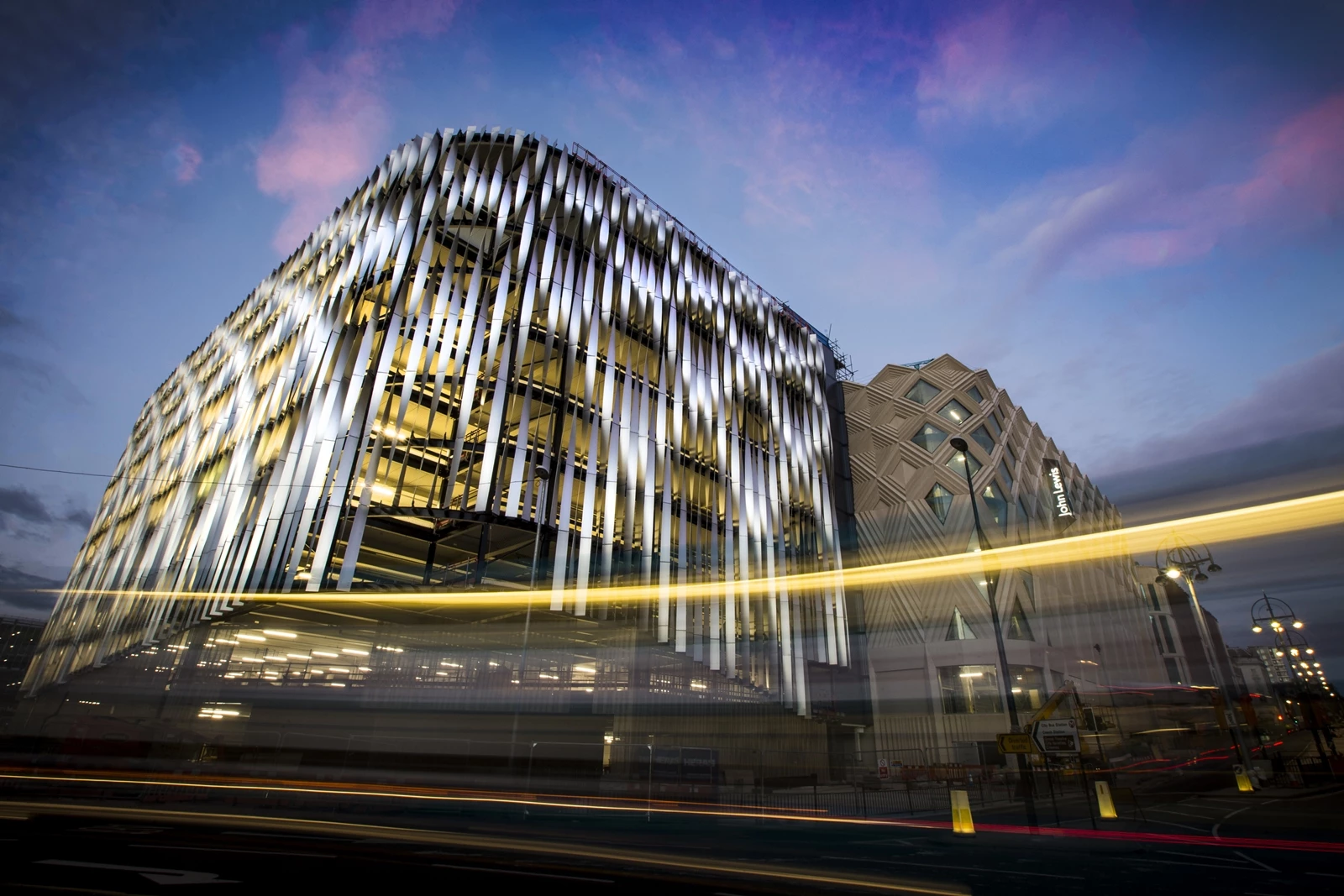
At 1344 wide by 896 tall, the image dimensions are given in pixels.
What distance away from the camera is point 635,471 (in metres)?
32.4

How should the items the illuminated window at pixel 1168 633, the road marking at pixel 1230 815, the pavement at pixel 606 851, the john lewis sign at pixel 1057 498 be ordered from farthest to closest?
the illuminated window at pixel 1168 633, the john lewis sign at pixel 1057 498, the road marking at pixel 1230 815, the pavement at pixel 606 851

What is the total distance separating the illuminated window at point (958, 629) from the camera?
4219 cm

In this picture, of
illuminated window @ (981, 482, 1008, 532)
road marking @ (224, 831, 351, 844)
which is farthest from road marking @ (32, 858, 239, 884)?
illuminated window @ (981, 482, 1008, 532)

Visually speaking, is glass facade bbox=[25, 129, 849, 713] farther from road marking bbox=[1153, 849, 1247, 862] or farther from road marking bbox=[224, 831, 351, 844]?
road marking bbox=[1153, 849, 1247, 862]

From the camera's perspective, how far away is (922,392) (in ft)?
175

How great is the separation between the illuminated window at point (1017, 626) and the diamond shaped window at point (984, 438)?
486 inches

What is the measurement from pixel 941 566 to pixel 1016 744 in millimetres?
12344

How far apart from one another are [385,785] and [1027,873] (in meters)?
23.1

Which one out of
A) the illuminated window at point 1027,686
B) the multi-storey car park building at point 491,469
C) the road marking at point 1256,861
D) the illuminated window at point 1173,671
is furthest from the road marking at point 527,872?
the illuminated window at point 1173,671

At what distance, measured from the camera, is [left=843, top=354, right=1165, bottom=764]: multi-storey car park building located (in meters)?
41.3

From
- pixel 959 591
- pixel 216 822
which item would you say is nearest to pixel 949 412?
pixel 959 591

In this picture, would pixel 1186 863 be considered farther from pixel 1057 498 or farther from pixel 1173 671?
pixel 1173 671

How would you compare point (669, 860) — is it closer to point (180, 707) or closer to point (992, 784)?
point (992, 784)

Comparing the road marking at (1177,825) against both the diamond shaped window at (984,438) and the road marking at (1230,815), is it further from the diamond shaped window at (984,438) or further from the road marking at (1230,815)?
the diamond shaped window at (984,438)
